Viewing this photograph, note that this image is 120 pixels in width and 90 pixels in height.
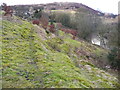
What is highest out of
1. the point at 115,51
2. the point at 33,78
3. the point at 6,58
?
the point at 6,58

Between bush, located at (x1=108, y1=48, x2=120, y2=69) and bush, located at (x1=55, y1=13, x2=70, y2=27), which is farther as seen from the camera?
bush, located at (x1=55, y1=13, x2=70, y2=27)

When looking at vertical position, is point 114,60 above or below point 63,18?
below

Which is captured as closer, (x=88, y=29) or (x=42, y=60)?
(x=42, y=60)

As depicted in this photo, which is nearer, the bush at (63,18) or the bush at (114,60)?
the bush at (114,60)

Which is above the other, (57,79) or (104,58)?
(57,79)

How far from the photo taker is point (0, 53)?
33.8 ft

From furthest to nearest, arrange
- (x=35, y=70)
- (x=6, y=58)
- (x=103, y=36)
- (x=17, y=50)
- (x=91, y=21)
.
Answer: (x=91, y=21), (x=103, y=36), (x=17, y=50), (x=6, y=58), (x=35, y=70)

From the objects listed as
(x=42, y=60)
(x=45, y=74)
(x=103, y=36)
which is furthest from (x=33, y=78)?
(x=103, y=36)

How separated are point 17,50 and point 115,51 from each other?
13.1 m

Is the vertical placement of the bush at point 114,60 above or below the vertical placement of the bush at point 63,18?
below

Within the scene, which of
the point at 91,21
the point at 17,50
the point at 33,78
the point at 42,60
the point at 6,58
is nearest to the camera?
the point at 33,78

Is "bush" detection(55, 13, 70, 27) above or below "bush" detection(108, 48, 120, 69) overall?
above

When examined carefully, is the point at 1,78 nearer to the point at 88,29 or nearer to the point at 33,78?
the point at 33,78

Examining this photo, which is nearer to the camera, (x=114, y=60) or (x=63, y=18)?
(x=114, y=60)
